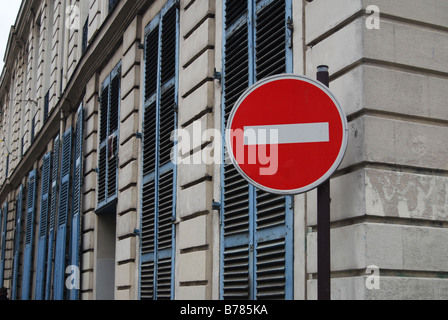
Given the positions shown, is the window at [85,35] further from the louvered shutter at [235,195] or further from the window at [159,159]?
the louvered shutter at [235,195]

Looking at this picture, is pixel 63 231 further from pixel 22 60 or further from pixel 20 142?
pixel 22 60

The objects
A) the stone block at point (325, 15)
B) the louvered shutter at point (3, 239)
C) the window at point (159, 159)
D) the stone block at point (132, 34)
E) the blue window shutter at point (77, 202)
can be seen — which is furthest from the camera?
the louvered shutter at point (3, 239)

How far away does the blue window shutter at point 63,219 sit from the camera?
14.3 meters

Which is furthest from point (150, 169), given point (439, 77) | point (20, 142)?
point (20, 142)

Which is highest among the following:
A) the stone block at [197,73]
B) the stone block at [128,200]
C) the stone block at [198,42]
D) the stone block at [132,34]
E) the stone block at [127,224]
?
the stone block at [132,34]

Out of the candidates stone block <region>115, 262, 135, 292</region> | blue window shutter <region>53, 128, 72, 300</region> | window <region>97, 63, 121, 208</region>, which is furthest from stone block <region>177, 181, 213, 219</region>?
blue window shutter <region>53, 128, 72, 300</region>

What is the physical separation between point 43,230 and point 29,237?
2.97 metres

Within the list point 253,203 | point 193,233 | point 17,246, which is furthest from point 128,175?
point 17,246

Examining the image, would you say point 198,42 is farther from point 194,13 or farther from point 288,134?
point 288,134

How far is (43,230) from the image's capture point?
17.8 meters

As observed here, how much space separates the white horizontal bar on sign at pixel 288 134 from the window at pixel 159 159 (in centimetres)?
447

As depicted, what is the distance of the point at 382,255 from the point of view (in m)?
5.12

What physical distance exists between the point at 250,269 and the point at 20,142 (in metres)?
20.4

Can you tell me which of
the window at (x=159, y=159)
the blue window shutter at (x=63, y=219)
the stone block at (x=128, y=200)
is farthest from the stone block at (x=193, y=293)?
the blue window shutter at (x=63, y=219)
